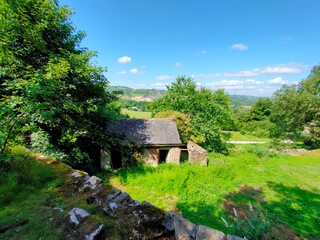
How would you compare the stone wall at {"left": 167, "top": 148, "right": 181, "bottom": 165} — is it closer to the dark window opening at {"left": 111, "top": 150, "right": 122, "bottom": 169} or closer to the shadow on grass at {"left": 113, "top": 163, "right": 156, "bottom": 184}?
the shadow on grass at {"left": 113, "top": 163, "right": 156, "bottom": 184}

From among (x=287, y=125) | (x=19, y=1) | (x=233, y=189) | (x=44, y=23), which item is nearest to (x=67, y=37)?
(x=44, y=23)

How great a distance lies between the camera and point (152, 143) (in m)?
12.0

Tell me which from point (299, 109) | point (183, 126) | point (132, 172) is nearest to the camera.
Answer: point (132, 172)

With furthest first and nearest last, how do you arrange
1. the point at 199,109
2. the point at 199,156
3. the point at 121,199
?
1. the point at 199,109
2. the point at 199,156
3. the point at 121,199

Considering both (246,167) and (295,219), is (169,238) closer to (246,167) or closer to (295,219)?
(295,219)

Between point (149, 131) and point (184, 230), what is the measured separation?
1110cm

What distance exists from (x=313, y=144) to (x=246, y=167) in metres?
15.8

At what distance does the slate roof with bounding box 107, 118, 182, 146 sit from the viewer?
12.2 metres

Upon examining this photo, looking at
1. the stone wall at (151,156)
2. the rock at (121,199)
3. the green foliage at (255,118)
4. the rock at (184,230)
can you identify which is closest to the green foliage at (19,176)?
the rock at (121,199)

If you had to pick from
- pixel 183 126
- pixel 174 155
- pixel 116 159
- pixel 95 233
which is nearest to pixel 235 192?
pixel 174 155

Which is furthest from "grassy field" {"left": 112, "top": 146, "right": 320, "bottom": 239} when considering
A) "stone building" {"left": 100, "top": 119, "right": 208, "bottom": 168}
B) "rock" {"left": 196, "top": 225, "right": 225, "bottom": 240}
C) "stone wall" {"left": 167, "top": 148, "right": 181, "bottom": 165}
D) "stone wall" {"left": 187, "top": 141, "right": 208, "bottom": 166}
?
"rock" {"left": 196, "top": 225, "right": 225, "bottom": 240}

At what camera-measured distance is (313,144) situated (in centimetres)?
2173

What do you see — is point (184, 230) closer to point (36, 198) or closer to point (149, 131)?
point (36, 198)

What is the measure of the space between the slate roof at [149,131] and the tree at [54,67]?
109 inches
